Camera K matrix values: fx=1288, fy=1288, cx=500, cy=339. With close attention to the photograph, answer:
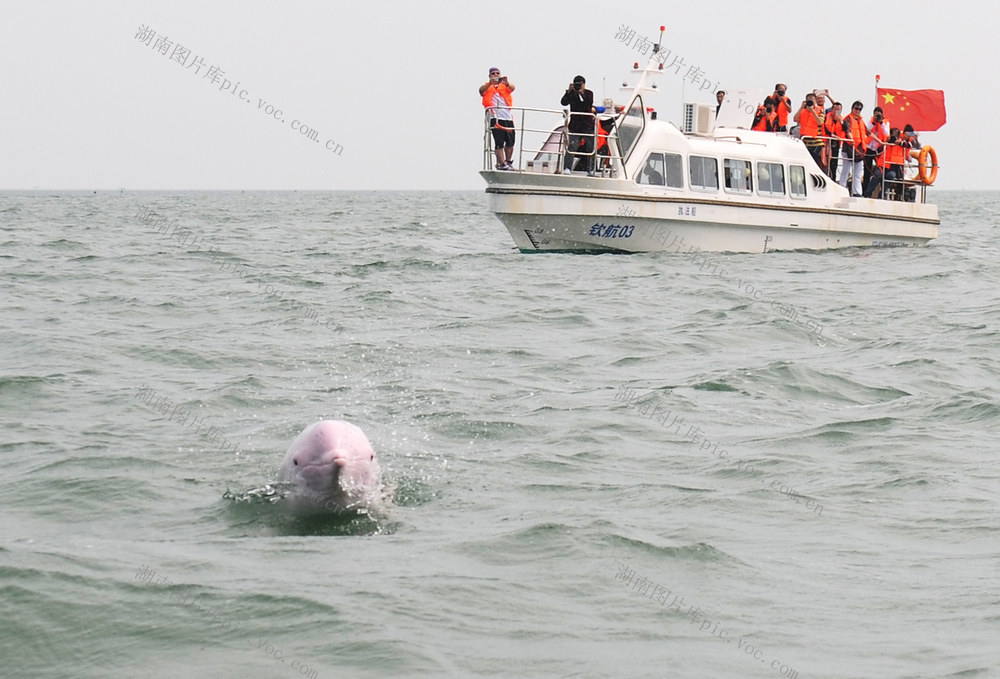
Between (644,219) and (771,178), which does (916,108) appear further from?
(644,219)

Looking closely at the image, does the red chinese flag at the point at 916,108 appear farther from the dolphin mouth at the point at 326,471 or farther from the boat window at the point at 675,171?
the dolphin mouth at the point at 326,471

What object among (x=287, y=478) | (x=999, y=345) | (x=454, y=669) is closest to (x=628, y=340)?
(x=999, y=345)

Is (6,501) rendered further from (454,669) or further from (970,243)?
(970,243)

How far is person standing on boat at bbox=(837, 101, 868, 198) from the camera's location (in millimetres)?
24109

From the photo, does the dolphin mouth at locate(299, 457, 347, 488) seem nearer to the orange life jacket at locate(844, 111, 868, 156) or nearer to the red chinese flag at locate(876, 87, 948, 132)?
the orange life jacket at locate(844, 111, 868, 156)

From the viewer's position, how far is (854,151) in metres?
24.0

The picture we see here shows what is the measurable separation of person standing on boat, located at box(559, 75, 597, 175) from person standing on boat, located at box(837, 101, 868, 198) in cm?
556

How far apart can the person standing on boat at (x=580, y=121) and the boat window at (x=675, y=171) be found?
4.44 ft

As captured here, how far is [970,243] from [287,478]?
27184mm

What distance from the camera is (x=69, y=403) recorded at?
9664 mm

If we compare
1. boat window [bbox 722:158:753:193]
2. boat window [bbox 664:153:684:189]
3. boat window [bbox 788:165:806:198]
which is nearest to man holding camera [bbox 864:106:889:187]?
boat window [bbox 788:165:806:198]

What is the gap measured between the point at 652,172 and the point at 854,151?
15.6 feet

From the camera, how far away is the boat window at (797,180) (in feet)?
75.9

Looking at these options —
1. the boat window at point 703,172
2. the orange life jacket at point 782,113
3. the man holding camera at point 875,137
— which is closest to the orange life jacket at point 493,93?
the boat window at point 703,172
